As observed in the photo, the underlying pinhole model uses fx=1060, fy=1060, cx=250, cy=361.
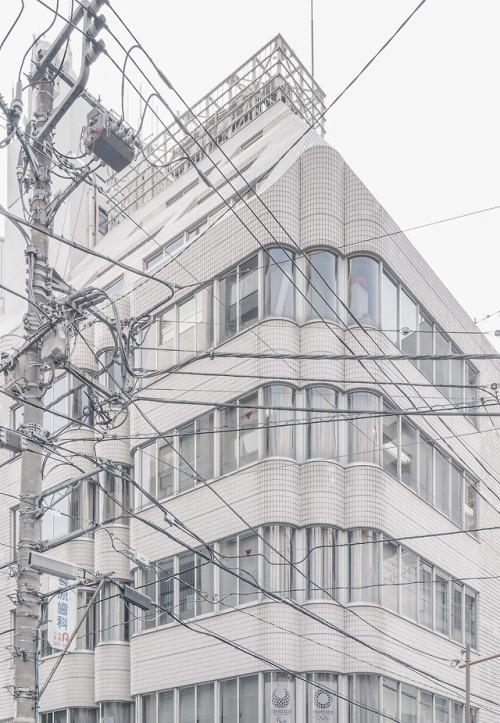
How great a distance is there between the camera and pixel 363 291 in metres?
28.6

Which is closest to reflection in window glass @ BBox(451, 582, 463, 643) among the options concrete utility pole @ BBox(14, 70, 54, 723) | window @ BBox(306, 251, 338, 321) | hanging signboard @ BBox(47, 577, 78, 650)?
window @ BBox(306, 251, 338, 321)

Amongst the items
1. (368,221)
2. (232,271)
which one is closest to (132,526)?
(232,271)

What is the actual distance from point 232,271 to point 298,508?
6.79m

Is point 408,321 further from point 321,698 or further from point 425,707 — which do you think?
point 321,698

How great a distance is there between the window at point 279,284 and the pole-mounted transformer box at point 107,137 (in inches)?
451

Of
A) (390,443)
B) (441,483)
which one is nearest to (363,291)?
(390,443)

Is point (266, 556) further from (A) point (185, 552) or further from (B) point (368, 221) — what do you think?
(B) point (368, 221)

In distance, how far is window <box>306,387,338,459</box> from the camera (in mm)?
27219

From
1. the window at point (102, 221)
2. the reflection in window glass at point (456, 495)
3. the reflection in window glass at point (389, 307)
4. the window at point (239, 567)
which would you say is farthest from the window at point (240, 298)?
the window at point (102, 221)

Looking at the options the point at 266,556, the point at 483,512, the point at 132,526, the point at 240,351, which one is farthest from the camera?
the point at 483,512

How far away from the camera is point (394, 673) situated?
26219 millimetres

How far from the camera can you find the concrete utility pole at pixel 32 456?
47.7 ft

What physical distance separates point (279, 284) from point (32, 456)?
1355cm

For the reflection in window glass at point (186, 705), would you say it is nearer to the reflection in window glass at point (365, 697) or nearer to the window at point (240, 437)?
the reflection in window glass at point (365, 697)
